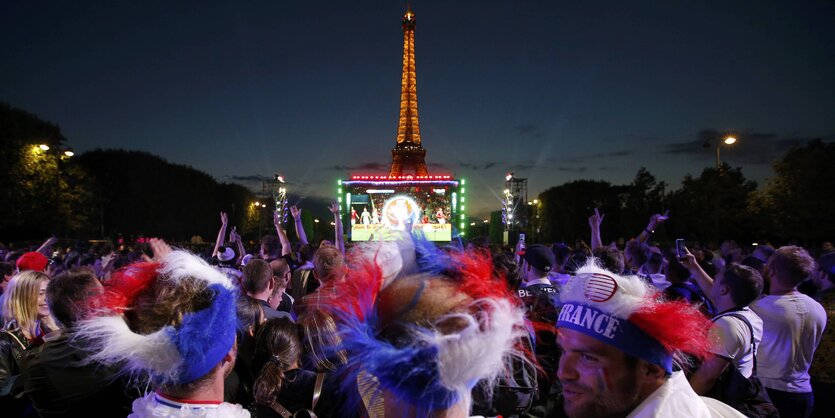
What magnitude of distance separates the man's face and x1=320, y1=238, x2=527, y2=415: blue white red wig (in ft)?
2.28

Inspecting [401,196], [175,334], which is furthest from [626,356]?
[401,196]

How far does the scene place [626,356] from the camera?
196cm

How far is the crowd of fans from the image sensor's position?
1.29 metres

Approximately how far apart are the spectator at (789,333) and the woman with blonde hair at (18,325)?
6.30m

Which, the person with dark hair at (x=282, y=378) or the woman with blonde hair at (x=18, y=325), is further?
the woman with blonde hair at (x=18, y=325)

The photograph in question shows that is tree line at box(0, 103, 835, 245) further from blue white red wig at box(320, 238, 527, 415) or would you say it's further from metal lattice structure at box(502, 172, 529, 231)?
blue white red wig at box(320, 238, 527, 415)

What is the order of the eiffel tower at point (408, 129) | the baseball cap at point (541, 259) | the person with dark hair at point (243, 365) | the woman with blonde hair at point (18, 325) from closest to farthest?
the person with dark hair at point (243, 365) < the woman with blonde hair at point (18, 325) < the baseball cap at point (541, 259) < the eiffel tower at point (408, 129)

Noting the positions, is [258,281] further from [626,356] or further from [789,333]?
[789,333]

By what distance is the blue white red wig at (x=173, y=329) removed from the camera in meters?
1.81

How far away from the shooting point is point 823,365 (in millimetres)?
5309


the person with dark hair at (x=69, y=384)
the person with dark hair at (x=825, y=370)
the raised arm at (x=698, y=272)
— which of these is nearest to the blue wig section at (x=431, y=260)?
the person with dark hair at (x=69, y=384)

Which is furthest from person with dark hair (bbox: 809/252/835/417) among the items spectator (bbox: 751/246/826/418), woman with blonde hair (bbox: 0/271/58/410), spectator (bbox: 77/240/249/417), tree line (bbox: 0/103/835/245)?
tree line (bbox: 0/103/835/245)

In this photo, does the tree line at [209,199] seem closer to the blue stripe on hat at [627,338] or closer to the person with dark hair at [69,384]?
the person with dark hair at [69,384]

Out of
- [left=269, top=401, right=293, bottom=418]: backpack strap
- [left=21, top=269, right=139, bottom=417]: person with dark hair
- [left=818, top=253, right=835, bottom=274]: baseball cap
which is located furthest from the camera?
[left=818, top=253, right=835, bottom=274]: baseball cap
